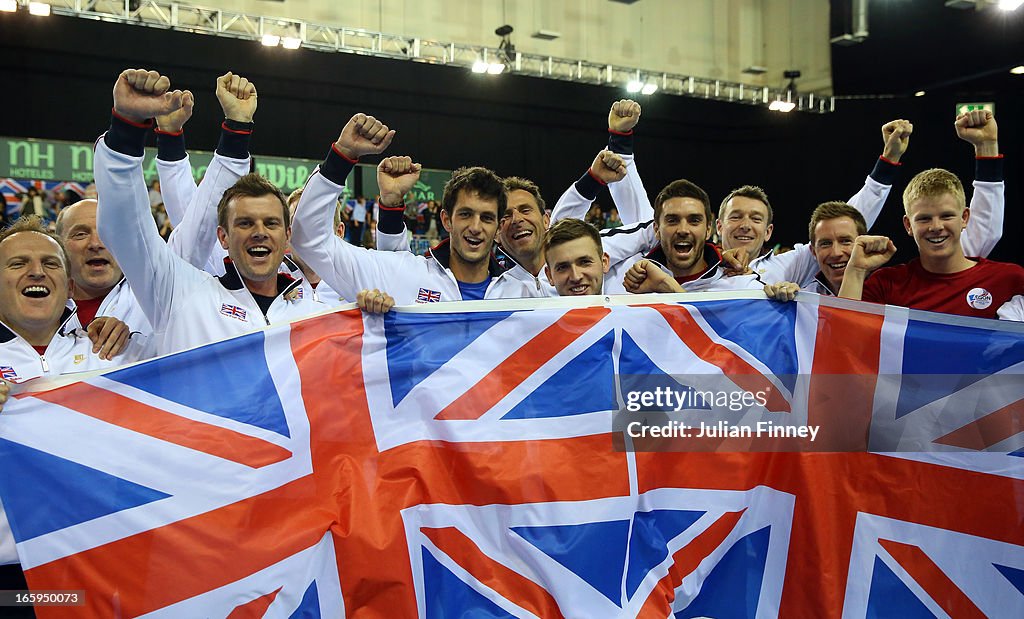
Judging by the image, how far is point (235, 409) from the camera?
2250 mm

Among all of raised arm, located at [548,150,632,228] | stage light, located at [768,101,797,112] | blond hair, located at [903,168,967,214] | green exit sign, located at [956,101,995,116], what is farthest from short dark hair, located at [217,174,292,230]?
stage light, located at [768,101,797,112]

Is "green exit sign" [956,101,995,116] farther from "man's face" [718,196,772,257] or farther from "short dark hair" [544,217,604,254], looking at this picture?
"short dark hair" [544,217,604,254]

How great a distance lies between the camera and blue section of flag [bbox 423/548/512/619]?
214 cm

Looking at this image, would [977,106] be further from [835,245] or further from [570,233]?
[570,233]

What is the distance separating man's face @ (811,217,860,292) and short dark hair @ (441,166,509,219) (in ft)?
4.73

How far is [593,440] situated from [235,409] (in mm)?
994

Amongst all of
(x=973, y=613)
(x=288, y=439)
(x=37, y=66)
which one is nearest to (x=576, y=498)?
(x=288, y=439)

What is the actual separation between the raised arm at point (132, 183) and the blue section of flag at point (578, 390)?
122 cm

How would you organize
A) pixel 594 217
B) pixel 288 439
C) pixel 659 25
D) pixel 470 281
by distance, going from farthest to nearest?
pixel 659 25 < pixel 594 217 < pixel 470 281 < pixel 288 439

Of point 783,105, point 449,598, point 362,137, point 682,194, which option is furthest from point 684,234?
point 783,105

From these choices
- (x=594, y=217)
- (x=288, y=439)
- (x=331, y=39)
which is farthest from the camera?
(x=594, y=217)

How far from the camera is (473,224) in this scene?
320 cm

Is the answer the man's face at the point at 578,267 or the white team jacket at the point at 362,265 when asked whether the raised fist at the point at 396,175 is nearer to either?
the white team jacket at the point at 362,265

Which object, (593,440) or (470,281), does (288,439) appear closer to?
(593,440)
